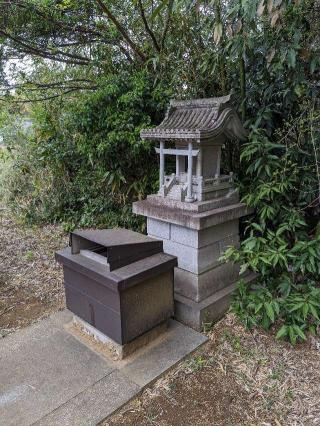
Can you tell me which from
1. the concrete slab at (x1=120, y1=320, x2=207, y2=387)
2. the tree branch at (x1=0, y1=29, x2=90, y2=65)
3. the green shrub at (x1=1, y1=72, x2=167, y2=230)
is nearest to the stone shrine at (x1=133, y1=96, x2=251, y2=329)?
the concrete slab at (x1=120, y1=320, x2=207, y2=387)

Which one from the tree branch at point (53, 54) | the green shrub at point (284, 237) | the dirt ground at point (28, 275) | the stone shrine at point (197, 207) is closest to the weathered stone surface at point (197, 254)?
the stone shrine at point (197, 207)

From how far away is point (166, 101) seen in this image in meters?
3.52

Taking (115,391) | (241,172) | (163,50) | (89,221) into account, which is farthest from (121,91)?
(115,391)

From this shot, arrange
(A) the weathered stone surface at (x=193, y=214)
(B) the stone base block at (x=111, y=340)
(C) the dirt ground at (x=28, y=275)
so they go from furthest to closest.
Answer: (C) the dirt ground at (x=28, y=275), (A) the weathered stone surface at (x=193, y=214), (B) the stone base block at (x=111, y=340)

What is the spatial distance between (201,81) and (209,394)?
106 inches

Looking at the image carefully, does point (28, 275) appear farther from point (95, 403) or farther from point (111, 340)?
point (95, 403)

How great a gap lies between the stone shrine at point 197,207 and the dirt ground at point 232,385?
0.91ft

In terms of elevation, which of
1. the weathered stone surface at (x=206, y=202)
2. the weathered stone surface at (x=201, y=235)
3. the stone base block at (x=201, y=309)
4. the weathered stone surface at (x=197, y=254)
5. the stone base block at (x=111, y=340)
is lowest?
the stone base block at (x=111, y=340)

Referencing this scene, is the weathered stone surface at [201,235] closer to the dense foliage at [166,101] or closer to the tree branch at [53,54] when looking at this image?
the dense foliage at [166,101]

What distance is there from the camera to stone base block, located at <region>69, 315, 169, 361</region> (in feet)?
7.45

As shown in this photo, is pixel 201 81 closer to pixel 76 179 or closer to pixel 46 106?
pixel 76 179

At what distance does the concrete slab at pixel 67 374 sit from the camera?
1842mm

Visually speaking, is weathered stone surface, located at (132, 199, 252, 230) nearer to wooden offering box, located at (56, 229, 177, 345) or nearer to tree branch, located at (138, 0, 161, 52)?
wooden offering box, located at (56, 229, 177, 345)

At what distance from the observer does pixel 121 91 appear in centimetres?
370
